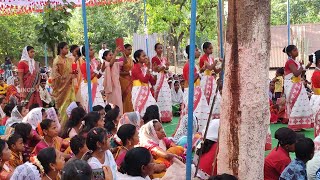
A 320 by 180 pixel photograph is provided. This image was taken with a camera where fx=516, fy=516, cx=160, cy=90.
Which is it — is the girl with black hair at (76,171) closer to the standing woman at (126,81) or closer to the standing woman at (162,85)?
the standing woman at (126,81)

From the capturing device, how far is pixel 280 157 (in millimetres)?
4316

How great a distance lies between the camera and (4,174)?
4152 mm

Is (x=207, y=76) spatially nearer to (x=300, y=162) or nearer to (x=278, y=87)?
(x=278, y=87)

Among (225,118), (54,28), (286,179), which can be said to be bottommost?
(286,179)

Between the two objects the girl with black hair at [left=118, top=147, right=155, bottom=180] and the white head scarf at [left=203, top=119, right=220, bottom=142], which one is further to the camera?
the white head scarf at [left=203, top=119, right=220, bottom=142]

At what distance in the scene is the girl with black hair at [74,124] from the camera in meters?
5.84

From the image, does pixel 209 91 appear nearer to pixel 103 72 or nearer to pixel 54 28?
pixel 103 72

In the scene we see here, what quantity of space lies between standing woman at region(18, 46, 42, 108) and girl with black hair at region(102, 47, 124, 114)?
1214mm

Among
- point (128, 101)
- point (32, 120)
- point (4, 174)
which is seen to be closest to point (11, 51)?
point (128, 101)

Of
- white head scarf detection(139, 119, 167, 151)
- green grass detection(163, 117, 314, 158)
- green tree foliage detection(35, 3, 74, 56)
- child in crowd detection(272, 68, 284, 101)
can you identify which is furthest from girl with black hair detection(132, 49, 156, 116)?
child in crowd detection(272, 68, 284, 101)

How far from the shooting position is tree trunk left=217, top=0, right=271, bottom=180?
334cm

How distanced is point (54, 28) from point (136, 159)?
5.04m

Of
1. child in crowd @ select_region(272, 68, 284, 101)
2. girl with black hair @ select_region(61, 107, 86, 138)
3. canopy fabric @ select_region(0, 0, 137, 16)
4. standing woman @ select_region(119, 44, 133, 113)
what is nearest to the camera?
girl with black hair @ select_region(61, 107, 86, 138)

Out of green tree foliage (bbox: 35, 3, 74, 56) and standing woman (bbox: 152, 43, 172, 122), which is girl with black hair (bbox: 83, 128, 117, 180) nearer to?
green tree foliage (bbox: 35, 3, 74, 56)
